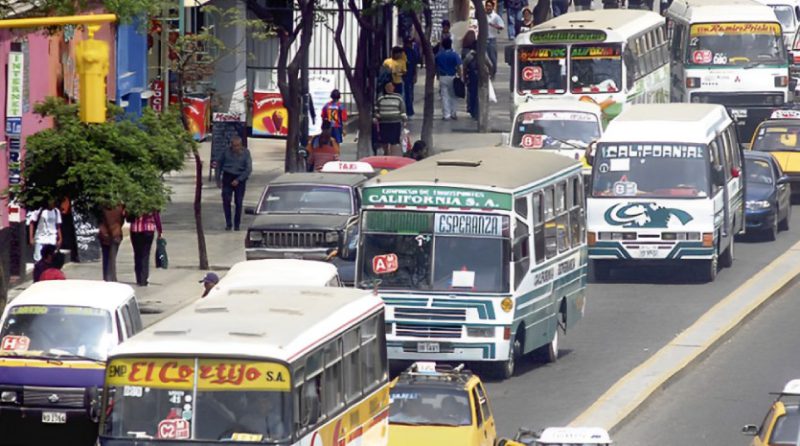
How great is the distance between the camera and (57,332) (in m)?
20.7

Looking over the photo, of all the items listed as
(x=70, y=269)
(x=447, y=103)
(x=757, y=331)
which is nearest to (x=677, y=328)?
(x=757, y=331)

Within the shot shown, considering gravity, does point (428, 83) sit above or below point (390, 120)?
above

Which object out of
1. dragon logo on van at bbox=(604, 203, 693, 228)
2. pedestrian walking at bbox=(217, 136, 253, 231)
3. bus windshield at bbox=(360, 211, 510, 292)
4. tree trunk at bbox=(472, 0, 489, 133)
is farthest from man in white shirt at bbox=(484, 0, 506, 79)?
bus windshield at bbox=(360, 211, 510, 292)

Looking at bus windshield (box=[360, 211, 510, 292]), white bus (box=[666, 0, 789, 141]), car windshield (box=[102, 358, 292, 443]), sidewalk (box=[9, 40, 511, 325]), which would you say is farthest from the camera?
white bus (box=[666, 0, 789, 141])

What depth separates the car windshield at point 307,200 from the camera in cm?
3078

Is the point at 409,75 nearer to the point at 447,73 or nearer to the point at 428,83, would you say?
the point at 447,73

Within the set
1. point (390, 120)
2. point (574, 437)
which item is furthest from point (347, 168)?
point (574, 437)

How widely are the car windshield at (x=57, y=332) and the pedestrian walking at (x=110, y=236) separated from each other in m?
6.70

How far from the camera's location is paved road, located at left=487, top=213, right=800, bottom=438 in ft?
76.7

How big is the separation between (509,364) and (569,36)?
670 inches

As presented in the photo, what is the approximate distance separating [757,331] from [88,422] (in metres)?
12.0

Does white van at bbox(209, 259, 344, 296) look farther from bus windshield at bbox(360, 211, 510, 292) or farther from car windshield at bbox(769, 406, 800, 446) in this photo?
car windshield at bbox(769, 406, 800, 446)

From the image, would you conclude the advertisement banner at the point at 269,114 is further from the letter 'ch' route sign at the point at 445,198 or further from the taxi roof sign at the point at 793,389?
the taxi roof sign at the point at 793,389

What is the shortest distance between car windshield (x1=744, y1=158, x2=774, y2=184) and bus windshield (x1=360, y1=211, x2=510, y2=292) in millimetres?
13448
